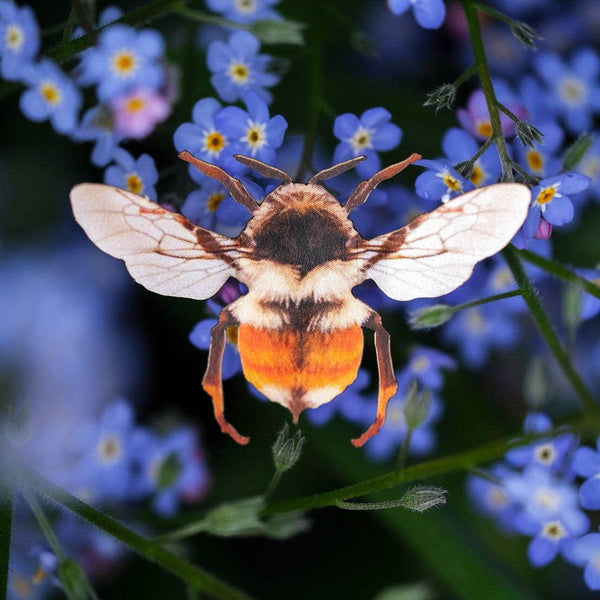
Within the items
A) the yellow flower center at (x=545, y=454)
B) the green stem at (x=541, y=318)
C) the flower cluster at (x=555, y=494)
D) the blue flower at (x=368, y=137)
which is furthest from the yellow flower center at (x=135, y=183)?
the yellow flower center at (x=545, y=454)

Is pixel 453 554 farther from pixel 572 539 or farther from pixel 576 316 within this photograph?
pixel 576 316

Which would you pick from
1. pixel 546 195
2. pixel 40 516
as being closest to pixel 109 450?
pixel 40 516

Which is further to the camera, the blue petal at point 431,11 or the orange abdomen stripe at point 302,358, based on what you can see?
the blue petal at point 431,11

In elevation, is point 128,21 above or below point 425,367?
above

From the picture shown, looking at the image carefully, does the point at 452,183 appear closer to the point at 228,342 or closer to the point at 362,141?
the point at 362,141

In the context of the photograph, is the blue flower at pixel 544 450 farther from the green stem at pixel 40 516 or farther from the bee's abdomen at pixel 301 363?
the green stem at pixel 40 516

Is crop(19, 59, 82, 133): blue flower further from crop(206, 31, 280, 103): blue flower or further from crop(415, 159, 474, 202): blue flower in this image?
crop(415, 159, 474, 202): blue flower

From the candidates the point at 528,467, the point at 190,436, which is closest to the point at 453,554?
the point at 528,467
